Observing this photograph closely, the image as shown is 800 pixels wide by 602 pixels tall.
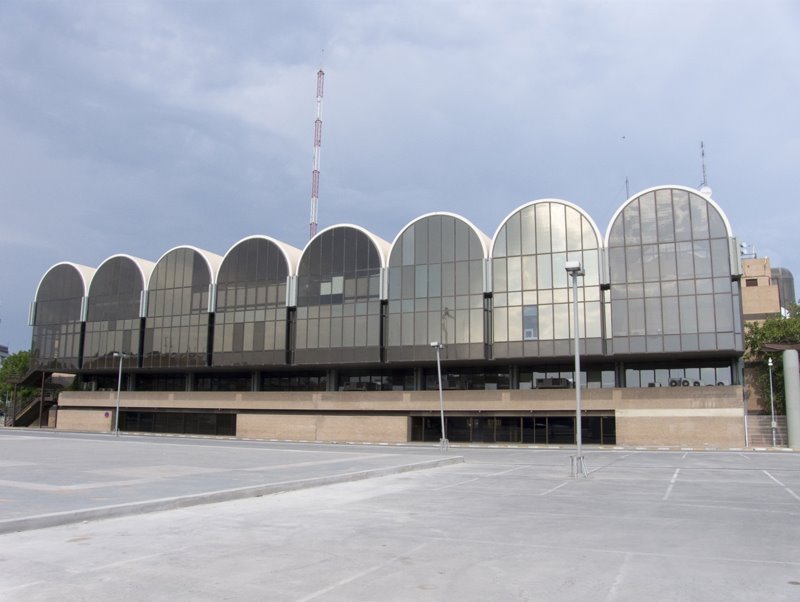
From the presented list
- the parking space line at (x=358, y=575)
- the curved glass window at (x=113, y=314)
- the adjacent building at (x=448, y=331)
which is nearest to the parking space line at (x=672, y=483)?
the parking space line at (x=358, y=575)

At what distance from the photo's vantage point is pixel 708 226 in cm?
4841

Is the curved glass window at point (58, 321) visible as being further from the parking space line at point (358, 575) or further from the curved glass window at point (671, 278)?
the parking space line at point (358, 575)

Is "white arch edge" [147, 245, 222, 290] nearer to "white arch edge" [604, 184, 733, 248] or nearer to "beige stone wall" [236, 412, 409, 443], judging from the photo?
"beige stone wall" [236, 412, 409, 443]

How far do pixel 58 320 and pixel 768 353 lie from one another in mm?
72308

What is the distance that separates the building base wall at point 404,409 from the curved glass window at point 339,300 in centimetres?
382

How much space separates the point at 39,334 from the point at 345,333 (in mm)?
38783

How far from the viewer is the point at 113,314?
6881 centimetres

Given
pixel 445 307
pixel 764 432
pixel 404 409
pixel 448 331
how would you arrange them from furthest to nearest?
pixel 404 409 → pixel 445 307 → pixel 448 331 → pixel 764 432

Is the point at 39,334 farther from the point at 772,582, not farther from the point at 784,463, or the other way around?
the point at 772,582

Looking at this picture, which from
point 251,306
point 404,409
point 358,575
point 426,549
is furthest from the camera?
point 251,306

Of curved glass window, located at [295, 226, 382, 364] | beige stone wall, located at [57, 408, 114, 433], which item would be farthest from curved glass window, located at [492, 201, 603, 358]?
beige stone wall, located at [57, 408, 114, 433]

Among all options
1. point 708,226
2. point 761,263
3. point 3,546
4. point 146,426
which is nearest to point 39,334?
→ point 146,426

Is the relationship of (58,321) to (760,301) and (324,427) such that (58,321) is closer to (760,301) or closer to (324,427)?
(324,427)

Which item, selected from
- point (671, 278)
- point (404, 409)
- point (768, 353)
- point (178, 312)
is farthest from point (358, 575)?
point (768, 353)
